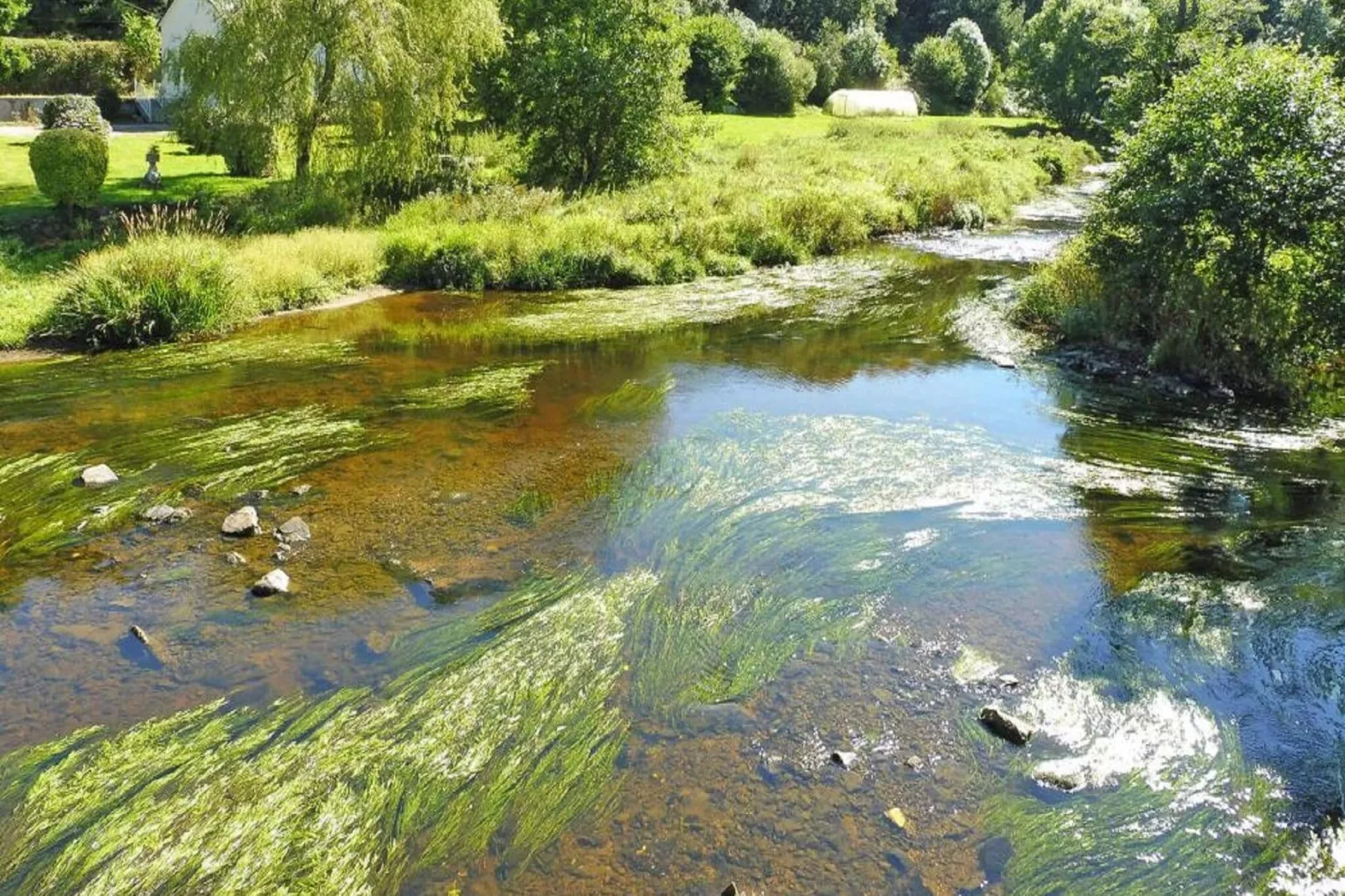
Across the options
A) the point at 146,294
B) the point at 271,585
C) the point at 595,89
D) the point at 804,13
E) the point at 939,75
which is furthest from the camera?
the point at 804,13

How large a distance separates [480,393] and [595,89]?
55.2 feet

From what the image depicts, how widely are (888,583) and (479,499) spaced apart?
4488 millimetres

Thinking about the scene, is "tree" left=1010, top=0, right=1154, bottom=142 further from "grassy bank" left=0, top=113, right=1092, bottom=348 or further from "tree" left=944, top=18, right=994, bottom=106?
"grassy bank" left=0, top=113, right=1092, bottom=348

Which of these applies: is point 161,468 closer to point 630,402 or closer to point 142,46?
point 630,402

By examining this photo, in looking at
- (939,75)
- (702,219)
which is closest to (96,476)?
(702,219)

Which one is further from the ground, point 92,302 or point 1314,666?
point 92,302

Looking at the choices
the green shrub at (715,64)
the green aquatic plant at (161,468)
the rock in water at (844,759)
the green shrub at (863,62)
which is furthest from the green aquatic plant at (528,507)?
the green shrub at (863,62)

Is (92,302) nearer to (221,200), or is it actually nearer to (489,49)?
(221,200)

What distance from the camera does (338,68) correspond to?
22.0 metres

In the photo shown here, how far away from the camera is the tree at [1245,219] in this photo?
13.0 metres

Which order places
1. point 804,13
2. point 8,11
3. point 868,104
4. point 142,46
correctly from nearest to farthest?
point 8,11 → point 142,46 → point 868,104 → point 804,13

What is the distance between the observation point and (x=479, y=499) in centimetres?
1016

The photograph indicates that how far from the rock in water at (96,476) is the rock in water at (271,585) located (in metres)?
3.26

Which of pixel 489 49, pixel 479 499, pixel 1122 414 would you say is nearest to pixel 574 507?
pixel 479 499
